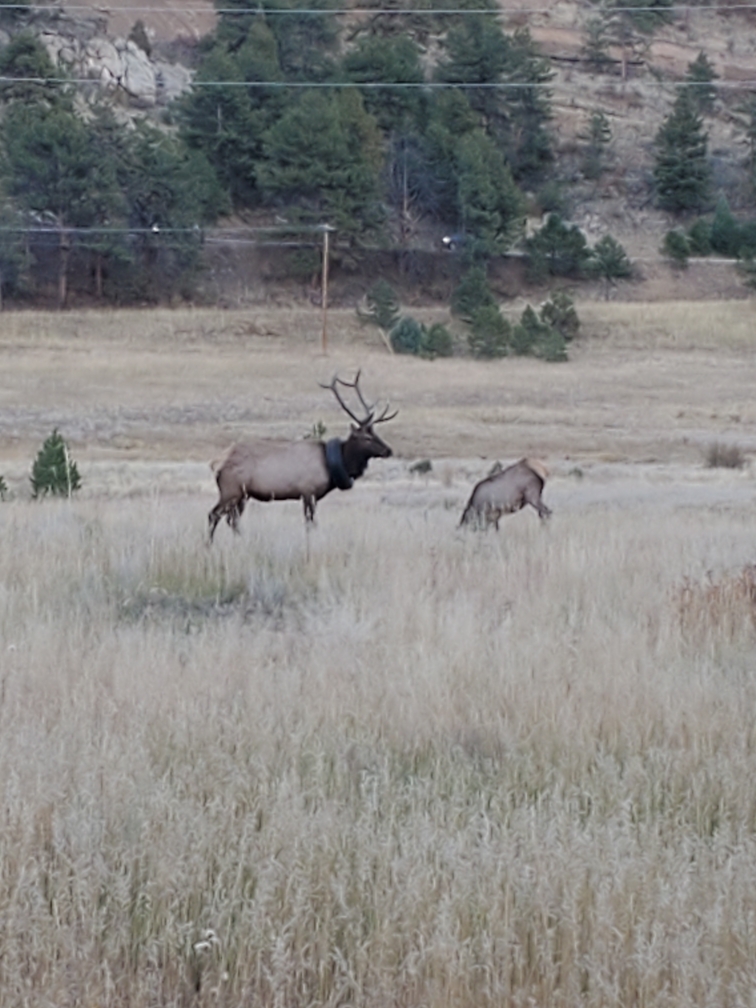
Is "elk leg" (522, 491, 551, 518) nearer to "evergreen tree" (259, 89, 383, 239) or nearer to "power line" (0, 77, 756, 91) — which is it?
"evergreen tree" (259, 89, 383, 239)

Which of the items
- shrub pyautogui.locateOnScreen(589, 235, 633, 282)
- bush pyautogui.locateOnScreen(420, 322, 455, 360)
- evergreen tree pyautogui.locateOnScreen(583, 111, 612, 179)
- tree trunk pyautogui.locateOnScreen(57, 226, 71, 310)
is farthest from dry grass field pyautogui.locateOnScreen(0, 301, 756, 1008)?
evergreen tree pyautogui.locateOnScreen(583, 111, 612, 179)

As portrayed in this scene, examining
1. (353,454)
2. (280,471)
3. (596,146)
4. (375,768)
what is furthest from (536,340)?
(375,768)

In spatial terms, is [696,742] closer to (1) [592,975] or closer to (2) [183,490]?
(1) [592,975]

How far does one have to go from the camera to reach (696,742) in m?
4.55

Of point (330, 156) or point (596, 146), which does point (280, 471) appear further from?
point (596, 146)

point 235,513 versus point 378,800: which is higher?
point 378,800

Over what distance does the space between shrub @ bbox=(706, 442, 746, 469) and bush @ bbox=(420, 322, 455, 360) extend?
827 inches

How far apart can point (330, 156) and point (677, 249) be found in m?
15.5

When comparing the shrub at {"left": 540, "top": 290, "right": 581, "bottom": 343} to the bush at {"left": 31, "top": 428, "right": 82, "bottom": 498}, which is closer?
the bush at {"left": 31, "top": 428, "right": 82, "bottom": 498}

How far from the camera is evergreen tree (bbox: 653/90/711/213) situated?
6381 cm

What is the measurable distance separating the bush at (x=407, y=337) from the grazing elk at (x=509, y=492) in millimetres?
34439

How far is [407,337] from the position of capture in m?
47.6

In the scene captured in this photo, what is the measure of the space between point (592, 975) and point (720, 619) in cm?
364

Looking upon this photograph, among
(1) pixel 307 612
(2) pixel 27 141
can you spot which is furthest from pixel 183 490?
(2) pixel 27 141
